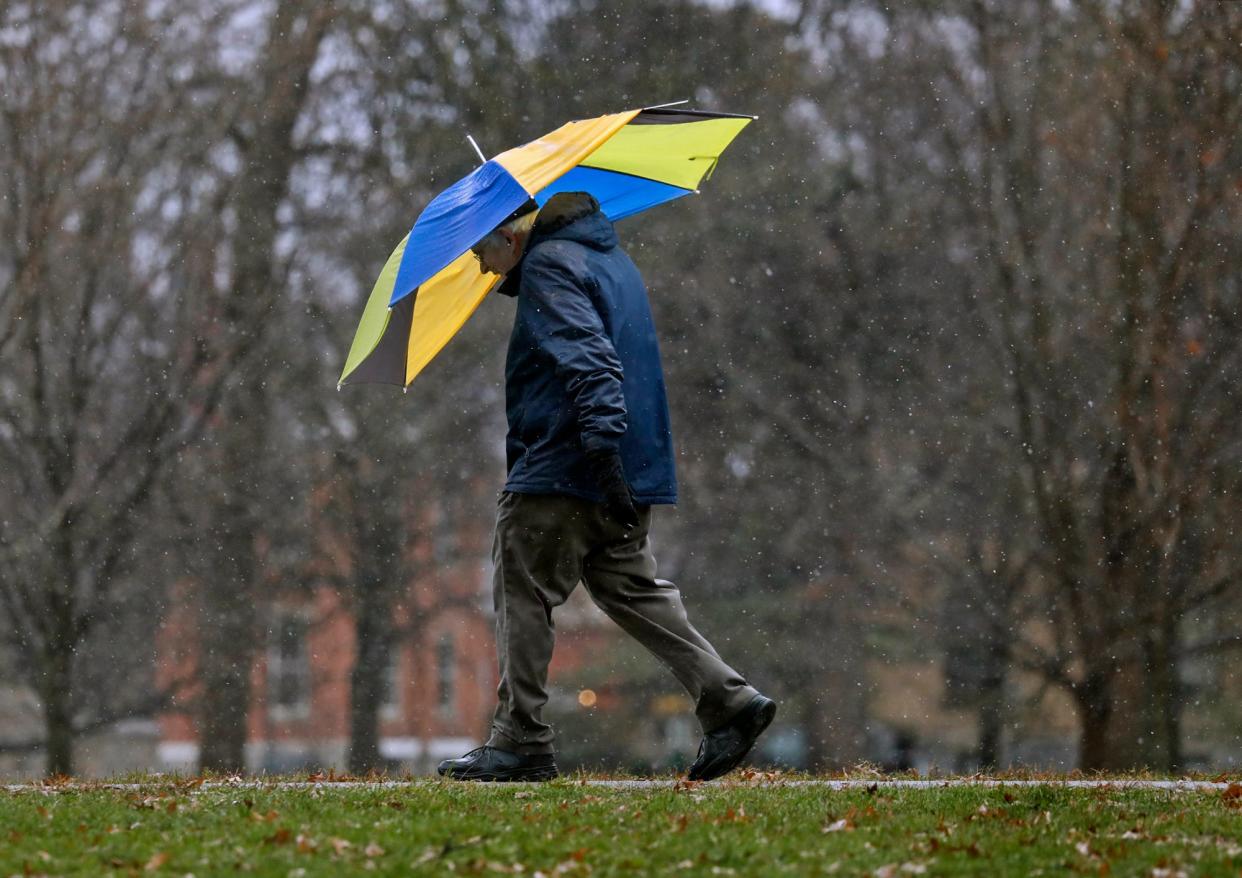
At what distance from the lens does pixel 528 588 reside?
642cm

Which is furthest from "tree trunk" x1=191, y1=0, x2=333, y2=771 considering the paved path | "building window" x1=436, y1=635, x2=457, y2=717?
the paved path

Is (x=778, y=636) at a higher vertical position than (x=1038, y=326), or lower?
lower

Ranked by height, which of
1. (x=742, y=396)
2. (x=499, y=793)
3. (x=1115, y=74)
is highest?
(x=1115, y=74)

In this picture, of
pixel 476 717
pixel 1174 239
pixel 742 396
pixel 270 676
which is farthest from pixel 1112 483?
pixel 476 717

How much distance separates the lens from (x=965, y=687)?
81.6 feet

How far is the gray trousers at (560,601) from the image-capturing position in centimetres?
639

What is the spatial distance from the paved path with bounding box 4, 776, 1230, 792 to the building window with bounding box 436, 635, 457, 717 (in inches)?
852

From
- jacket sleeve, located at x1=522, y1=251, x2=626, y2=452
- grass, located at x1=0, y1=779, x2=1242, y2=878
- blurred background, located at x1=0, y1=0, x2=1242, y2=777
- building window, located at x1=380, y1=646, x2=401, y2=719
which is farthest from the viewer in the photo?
building window, located at x1=380, y1=646, x2=401, y2=719

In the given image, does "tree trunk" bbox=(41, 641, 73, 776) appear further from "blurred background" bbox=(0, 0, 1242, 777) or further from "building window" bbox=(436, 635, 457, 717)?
"building window" bbox=(436, 635, 457, 717)

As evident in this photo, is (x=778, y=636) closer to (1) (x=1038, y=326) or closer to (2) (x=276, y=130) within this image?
(1) (x=1038, y=326)

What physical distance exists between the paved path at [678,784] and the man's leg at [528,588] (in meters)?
0.37

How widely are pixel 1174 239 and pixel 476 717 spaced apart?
80.4 ft

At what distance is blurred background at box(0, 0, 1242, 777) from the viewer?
64.0ft

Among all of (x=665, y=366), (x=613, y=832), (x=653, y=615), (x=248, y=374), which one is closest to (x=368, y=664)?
(x=248, y=374)
